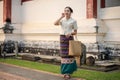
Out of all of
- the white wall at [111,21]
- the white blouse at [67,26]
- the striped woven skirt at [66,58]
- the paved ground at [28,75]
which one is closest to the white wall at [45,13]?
the white wall at [111,21]

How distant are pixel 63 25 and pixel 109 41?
147 inches

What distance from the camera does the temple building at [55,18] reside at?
9.90m

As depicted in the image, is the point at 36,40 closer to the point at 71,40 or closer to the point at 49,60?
the point at 49,60

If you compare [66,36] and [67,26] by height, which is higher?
[67,26]

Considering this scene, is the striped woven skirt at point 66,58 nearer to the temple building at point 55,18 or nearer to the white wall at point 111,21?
the temple building at point 55,18

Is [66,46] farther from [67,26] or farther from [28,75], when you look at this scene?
[28,75]

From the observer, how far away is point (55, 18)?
12383 millimetres

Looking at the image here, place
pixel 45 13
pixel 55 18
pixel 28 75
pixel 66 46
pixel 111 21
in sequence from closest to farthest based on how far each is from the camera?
pixel 66 46, pixel 28 75, pixel 111 21, pixel 55 18, pixel 45 13

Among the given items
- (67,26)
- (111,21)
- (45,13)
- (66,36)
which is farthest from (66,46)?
(45,13)

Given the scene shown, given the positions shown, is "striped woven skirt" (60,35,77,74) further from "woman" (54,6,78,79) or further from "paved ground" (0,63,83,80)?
"paved ground" (0,63,83,80)

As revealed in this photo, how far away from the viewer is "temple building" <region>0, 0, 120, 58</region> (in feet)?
32.5

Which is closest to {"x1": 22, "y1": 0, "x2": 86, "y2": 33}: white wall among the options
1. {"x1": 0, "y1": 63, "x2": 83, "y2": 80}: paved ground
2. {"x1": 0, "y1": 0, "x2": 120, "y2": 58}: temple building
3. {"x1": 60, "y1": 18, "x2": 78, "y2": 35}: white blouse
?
{"x1": 0, "y1": 0, "x2": 120, "y2": 58}: temple building

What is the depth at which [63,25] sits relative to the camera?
22.0ft

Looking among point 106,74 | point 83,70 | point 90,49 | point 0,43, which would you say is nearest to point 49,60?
point 90,49
